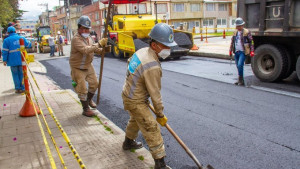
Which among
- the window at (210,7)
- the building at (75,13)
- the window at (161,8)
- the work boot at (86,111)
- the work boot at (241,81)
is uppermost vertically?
the building at (75,13)

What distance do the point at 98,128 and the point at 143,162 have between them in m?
1.38

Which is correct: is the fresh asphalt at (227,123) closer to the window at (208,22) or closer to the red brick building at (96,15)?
the window at (208,22)

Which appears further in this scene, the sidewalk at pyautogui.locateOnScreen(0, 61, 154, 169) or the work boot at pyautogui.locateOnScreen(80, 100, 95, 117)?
the work boot at pyautogui.locateOnScreen(80, 100, 95, 117)

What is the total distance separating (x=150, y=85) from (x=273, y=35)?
210 inches

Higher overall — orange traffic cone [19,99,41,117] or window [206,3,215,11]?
window [206,3,215,11]

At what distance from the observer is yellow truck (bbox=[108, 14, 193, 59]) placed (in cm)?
1264

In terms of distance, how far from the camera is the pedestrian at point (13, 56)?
7008 mm

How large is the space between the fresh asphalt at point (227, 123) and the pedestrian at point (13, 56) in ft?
7.24

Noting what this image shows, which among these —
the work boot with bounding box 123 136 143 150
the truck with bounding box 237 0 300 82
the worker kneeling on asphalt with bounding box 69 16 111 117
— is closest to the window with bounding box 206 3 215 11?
the truck with bounding box 237 0 300 82

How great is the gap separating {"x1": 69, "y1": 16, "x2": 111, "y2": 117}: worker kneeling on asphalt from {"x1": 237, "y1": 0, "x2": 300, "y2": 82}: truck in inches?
177

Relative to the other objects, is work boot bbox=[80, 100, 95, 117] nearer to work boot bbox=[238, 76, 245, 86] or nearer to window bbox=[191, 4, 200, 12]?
work boot bbox=[238, 76, 245, 86]

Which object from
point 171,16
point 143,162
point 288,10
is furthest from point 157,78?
point 171,16

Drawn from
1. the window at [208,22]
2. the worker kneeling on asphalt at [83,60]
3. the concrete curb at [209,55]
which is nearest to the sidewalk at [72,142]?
the worker kneeling on asphalt at [83,60]

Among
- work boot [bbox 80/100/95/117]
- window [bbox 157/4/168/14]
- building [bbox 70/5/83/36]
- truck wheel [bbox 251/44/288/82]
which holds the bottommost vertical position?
work boot [bbox 80/100/95/117]
